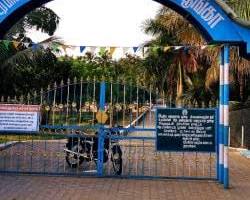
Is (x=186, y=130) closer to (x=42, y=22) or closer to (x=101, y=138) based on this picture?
(x=101, y=138)

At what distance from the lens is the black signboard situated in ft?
36.2

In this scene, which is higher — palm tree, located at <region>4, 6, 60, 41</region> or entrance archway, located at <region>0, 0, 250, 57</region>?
palm tree, located at <region>4, 6, 60, 41</region>

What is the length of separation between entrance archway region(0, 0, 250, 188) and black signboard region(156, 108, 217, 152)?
0.96 ft

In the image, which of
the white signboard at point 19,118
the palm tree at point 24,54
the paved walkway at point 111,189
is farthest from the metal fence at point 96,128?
the palm tree at point 24,54

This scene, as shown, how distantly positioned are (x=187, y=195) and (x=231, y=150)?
1065 centimetres

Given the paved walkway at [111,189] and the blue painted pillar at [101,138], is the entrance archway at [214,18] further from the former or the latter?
the paved walkway at [111,189]

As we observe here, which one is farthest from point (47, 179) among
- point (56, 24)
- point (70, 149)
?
point (56, 24)

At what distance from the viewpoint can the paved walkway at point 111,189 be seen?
9320 mm

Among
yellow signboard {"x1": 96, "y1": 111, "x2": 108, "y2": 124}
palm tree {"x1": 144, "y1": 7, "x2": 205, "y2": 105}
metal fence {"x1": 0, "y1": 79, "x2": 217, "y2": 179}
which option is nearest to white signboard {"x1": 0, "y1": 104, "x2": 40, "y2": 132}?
metal fence {"x1": 0, "y1": 79, "x2": 217, "y2": 179}

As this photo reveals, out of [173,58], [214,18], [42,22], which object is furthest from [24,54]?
[173,58]

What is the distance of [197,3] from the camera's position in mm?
10617

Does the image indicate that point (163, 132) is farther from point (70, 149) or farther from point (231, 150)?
point (231, 150)

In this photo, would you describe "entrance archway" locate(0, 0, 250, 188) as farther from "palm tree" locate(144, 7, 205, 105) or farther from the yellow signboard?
"palm tree" locate(144, 7, 205, 105)

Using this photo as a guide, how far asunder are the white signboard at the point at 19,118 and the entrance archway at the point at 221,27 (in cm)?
178
